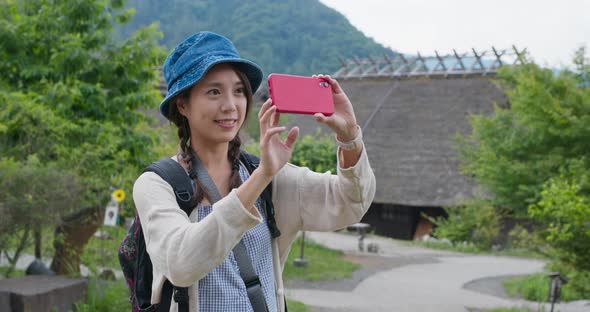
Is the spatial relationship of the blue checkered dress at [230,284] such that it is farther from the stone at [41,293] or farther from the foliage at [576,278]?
the foliage at [576,278]

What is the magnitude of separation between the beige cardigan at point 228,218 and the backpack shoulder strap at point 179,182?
18 millimetres

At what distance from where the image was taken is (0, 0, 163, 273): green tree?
241 inches

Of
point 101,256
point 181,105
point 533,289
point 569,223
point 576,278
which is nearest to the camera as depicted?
point 181,105

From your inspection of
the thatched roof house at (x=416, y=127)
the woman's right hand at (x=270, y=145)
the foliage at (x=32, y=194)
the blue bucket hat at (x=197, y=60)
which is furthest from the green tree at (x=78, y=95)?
the thatched roof house at (x=416, y=127)

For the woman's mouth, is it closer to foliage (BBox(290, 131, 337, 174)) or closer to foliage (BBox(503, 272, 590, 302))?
foliage (BBox(503, 272, 590, 302))

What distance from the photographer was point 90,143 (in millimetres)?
6461

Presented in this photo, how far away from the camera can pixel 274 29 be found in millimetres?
36906

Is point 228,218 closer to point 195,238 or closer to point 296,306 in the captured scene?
point 195,238

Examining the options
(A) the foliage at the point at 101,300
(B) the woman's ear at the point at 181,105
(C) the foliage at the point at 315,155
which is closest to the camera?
(B) the woman's ear at the point at 181,105

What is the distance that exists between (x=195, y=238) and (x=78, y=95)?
216 inches

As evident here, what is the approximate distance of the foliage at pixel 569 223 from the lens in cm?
636

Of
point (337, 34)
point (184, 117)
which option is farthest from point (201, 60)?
point (337, 34)

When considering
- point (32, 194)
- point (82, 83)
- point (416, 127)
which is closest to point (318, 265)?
point (82, 83)

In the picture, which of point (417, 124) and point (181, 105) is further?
point (417, 124)
